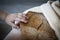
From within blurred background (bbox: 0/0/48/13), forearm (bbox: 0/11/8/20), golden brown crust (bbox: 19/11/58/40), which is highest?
blurred background (bbox: 0/0/48/13)

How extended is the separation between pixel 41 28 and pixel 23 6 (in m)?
0.20

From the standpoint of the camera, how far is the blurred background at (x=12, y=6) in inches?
29.4

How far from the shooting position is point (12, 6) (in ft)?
2.54

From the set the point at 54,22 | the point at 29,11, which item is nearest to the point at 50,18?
the point at 54,22

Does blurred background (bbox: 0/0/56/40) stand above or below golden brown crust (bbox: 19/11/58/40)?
above

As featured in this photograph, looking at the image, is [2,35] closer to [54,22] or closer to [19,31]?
[19,31]

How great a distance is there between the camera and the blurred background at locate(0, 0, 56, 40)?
748 mm

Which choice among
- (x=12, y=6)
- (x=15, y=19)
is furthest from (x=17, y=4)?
(x=15, y=19)

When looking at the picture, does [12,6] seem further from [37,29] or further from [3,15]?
[37,29]

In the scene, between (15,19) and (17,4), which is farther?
(17,4)

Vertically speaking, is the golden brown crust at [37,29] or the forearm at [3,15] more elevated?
the forearm at [3,15]

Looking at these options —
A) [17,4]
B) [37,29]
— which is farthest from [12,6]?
[37,29]

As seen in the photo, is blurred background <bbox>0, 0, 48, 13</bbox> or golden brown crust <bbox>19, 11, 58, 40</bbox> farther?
blurred background <bbox>0, 0, 48, 13</bbox>

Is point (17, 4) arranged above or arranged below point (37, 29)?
above
